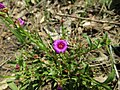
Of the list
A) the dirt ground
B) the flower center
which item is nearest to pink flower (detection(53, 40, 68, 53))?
the flower center

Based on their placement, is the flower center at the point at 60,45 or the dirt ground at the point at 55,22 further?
the dirt ground at the point at 55,22

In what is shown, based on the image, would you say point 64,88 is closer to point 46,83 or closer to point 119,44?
point 46,83

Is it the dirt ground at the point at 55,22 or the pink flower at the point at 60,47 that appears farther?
the dirt ground at the point at 55,22

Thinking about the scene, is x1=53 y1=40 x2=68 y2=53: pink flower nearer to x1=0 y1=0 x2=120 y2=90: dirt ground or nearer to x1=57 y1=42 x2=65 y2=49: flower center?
x1=57 y1=42 x2=65 y2=49: flower center

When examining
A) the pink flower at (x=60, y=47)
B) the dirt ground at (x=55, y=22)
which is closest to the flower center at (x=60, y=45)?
the pink flower at (x=60, y=47)

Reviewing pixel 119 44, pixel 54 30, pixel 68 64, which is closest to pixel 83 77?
pixel 68 64

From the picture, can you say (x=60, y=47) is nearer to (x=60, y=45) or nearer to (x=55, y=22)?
(x=60, y=45)

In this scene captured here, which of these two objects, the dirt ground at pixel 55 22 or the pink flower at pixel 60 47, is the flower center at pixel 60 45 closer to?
the pink flower at pixel 60 47

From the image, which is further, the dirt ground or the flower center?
the dirt ground
